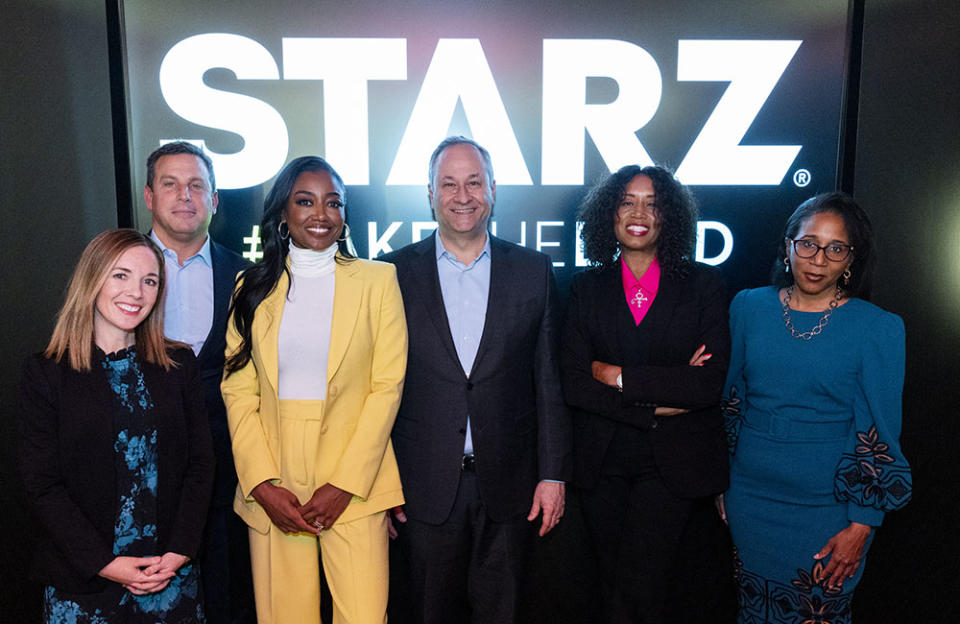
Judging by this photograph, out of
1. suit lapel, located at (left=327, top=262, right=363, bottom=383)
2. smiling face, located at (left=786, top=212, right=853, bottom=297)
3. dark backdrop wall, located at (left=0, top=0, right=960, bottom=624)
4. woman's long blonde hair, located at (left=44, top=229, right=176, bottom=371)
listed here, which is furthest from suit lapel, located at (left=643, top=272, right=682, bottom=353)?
woman's long blonde hair, located at (left=44, top=229, right=176, bottom=371)

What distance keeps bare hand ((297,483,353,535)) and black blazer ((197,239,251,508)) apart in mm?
666

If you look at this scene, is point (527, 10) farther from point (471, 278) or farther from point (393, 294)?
point (393, 294)

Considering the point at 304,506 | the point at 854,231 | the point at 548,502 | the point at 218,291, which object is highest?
the point at 854,231

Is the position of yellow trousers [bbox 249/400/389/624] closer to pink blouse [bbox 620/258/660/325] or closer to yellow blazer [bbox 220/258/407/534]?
yellow blazer [bbox 220/258/407/534]

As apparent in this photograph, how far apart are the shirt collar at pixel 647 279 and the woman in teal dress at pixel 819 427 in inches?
16.7

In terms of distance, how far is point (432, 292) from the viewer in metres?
2.54

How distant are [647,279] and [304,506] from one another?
1.63m

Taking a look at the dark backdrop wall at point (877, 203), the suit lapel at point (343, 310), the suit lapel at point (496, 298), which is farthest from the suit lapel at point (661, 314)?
the dark backdrop wall at point (877, 203)

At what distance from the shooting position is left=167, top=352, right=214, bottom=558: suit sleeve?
214 cm

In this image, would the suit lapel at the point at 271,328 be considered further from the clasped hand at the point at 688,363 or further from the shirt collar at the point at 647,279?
the shirt collar at the point at 647,279

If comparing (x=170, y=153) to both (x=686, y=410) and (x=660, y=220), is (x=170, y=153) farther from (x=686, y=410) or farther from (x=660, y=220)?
(x=686, y=410)

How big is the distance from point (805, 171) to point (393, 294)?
2.40 meters

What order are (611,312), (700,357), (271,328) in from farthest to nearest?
(611,312)
(700,357)
(271,328)

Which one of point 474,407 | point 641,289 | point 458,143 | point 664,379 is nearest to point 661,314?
point 641,289
